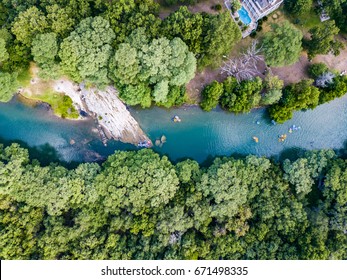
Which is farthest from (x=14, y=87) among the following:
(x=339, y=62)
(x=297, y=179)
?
(x=339, y=62)

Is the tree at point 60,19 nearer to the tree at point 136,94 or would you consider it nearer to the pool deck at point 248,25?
the tree at point 136,94

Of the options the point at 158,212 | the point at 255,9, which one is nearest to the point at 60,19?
the point at 255,9

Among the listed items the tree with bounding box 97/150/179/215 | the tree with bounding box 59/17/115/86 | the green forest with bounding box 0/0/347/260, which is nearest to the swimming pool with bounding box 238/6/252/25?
the green forest with bounding box 0/0/347/260

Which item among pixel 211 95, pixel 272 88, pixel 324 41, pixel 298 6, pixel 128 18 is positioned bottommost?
pixel 211 95

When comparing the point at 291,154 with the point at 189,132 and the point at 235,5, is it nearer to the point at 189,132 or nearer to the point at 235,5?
the point at 189,132

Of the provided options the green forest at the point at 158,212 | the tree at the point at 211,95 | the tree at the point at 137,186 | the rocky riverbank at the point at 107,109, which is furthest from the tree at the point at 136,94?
the tree at the point at 137,186

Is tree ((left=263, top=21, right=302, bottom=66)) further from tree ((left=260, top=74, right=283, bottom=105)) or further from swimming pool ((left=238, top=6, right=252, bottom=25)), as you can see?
swimming pool ((left=238, top=6, right=252, bottom=25))
